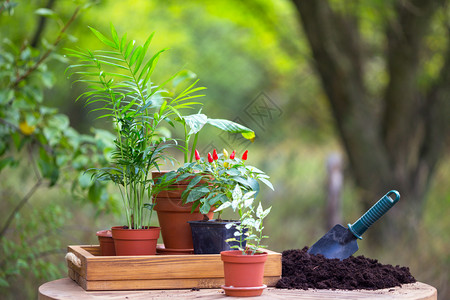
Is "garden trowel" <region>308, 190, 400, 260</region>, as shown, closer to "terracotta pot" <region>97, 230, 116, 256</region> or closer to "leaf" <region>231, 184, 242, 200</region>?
"leaf" <region>231, 184, 242, 200</region>

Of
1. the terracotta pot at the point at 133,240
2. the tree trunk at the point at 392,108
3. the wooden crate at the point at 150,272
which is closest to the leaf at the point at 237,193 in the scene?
the wooden crate at the point at 150,272

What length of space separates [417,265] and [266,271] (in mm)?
3046

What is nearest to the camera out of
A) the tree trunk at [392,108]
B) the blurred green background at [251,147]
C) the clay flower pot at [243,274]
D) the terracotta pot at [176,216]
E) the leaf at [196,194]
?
the clay flower pot at [243,274]

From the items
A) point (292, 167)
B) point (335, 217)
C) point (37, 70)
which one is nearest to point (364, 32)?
point (292, 167)

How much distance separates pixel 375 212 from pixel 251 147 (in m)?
8.52

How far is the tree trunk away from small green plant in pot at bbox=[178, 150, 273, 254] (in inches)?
139

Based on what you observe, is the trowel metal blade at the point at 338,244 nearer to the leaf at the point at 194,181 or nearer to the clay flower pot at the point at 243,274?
the clay flower pot at the point at 243,274

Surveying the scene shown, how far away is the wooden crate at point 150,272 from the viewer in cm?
Answer: 159

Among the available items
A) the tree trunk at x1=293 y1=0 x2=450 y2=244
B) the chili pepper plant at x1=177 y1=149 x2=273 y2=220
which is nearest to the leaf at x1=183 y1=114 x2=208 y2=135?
the chili pepper plant at x1=177 y1=149 x2=273 y2=220

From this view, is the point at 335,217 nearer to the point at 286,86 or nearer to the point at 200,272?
the point at 200,272

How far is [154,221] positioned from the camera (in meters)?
4.34

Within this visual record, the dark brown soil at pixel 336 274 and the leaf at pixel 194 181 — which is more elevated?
the leaf at pixel 194 181

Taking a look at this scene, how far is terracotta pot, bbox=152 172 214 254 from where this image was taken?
5.89ft

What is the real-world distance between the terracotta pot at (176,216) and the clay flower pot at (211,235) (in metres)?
0.10
